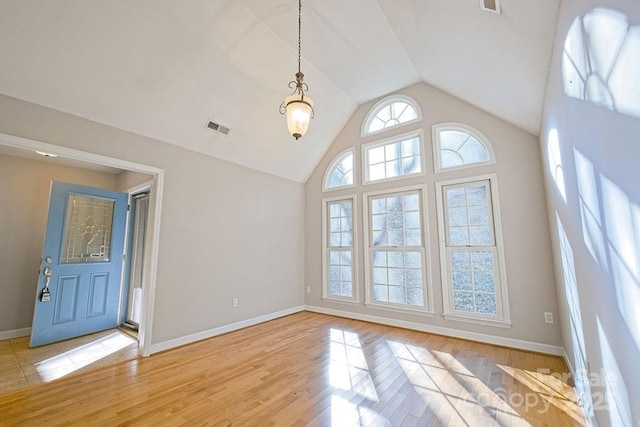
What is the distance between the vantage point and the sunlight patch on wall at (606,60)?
0.87 meters

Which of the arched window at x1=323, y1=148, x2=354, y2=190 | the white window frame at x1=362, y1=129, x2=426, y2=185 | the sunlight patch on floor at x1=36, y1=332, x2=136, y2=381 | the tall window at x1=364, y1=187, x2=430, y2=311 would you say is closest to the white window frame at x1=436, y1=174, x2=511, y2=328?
the tall window at x1=364, y1=187, x2=430, y2=311

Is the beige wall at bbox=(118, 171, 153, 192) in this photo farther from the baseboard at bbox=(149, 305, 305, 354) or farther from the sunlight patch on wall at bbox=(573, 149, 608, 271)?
the sunlight patch on wall at bbox=(573, 149, 608, 271)

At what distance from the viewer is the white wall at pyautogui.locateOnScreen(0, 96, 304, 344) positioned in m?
2.74

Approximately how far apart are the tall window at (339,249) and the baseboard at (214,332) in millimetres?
949

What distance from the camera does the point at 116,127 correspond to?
2979 millimetres

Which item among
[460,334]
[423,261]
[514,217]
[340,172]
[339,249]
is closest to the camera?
[514,217]

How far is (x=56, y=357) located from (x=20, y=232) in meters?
2.15

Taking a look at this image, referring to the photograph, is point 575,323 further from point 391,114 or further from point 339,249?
point 391,114

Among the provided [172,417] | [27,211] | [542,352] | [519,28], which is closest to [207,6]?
[519,28]

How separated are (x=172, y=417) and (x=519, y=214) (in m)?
4.15

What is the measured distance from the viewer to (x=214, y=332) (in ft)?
12.1

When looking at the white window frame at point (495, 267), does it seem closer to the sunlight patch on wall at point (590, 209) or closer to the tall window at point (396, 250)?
the tall window at point (396, 250)

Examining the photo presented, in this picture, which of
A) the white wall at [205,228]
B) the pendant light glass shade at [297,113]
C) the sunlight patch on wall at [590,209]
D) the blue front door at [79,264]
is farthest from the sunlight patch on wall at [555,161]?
the blue front door at [79,264]

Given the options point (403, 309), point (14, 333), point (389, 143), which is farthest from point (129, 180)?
point (403, 309)
